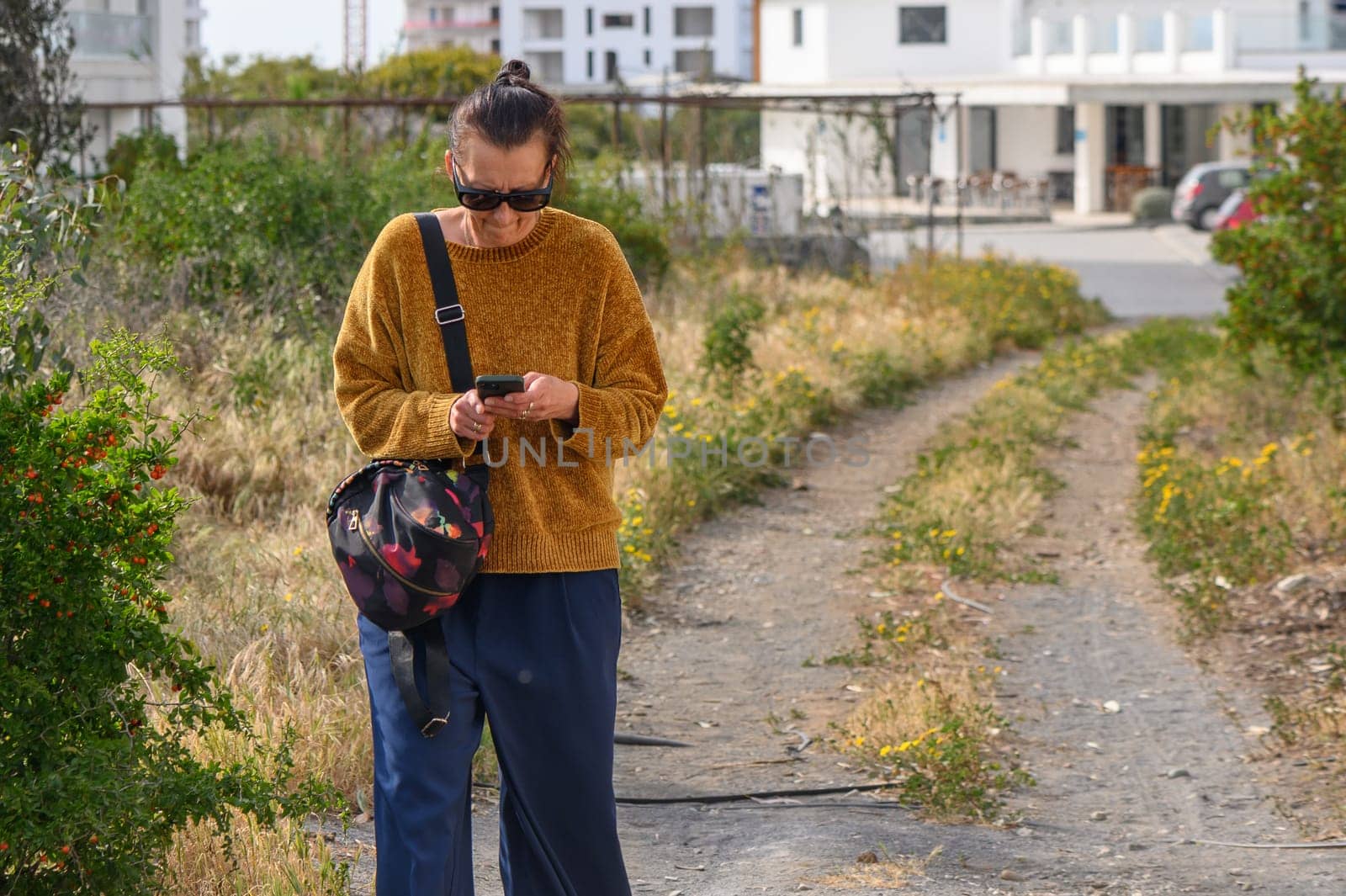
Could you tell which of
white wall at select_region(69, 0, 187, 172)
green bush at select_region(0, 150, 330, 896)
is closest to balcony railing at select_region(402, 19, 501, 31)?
white wall at select_region(69, 0, 187, 172)

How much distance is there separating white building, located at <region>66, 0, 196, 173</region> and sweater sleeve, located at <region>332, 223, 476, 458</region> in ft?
81.2

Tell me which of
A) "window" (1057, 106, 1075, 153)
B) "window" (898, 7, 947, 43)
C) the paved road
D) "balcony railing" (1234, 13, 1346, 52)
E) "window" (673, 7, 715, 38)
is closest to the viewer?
the paved road

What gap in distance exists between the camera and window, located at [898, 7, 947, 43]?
4353 cm

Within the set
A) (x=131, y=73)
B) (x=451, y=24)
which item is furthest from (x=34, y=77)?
(x=451, y=24)

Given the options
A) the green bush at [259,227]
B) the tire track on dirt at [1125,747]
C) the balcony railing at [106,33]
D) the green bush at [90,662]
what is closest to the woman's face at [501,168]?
the green bush at [90,662]

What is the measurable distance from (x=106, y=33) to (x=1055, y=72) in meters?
22.0

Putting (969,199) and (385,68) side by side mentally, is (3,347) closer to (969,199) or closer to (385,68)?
(969,199)

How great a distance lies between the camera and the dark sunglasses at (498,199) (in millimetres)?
2750

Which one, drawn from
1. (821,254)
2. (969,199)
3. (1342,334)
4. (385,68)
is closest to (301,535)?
(1342,334)

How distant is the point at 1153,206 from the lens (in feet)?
117

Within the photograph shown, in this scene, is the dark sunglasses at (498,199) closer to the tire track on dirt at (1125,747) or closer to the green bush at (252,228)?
the tire track on dirt at (1125,747)

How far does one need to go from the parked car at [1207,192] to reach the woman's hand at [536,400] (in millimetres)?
30221

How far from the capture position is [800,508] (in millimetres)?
8734

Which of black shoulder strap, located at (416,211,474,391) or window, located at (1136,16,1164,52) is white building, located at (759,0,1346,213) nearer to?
window, located at (1136,16,1164,52)
